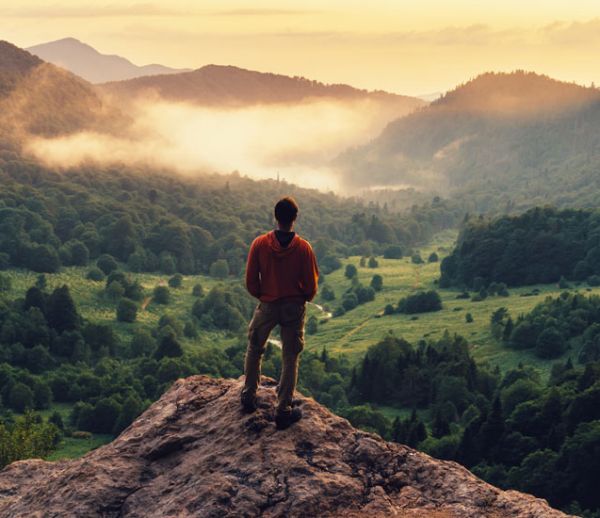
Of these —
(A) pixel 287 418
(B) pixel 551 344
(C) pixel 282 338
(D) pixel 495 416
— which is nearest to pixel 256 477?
(A) pixel 287 418

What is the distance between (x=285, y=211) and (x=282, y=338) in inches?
119

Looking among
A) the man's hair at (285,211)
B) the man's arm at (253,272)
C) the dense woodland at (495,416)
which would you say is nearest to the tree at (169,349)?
the dense woodland at (495,416)

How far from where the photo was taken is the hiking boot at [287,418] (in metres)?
21.2

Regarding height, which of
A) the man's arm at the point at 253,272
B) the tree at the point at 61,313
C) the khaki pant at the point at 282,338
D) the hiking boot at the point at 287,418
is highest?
the man's arm at the point at 253,272

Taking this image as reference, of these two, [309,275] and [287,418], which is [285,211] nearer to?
[309,275]

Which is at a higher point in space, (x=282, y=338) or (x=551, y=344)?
(x=282, y=338)

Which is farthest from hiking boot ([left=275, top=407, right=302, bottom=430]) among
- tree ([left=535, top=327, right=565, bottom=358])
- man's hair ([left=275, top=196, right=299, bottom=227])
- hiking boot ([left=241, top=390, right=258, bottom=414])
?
tree ([left=535, top=327, right=565, bottom=358])

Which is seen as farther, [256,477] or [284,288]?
[284,288]

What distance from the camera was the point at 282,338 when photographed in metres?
21.7

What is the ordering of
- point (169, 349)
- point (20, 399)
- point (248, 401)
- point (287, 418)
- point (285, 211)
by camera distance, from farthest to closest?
1. point (169, 349)
2. point (20, 399)
3. point (248, 401)
4. point (285, 211)
5. point (287, 418)

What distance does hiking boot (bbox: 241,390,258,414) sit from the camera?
72.3ft

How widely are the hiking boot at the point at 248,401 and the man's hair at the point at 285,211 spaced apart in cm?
421

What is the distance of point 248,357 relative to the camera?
22.2 m

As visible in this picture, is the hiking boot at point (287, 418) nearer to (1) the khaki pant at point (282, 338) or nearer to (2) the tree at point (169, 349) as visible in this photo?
(1) the khaki pant at point (282, 338)
